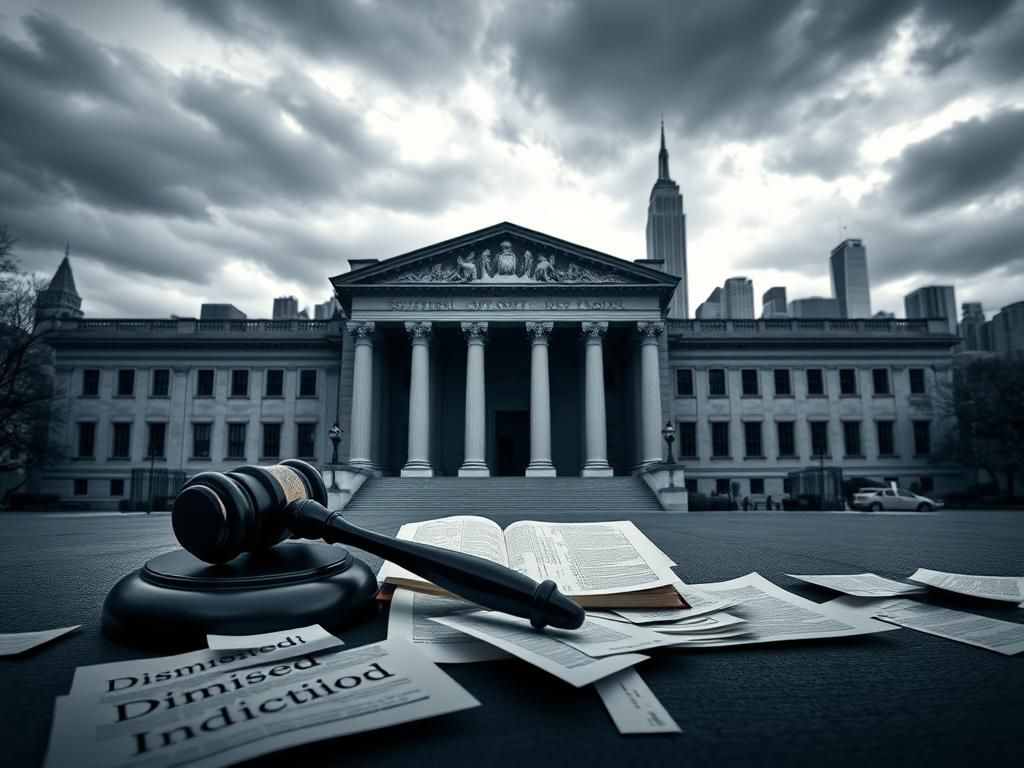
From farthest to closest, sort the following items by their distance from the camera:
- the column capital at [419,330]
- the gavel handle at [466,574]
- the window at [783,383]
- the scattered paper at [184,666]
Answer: the window at [783,383]
the column capital at [419,330]
the gavel handle at [466,574]
the scattered paper at [184,666]

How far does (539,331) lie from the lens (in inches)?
1077

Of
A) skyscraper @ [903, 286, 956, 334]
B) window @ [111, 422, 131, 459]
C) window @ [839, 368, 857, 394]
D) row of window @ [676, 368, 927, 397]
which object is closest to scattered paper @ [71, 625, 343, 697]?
row of window @ [676, 368, 927, 397]

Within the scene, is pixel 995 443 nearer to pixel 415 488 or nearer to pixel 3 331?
pixel 415 488

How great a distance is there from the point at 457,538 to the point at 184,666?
1.40 metres

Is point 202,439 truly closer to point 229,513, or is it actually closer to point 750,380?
point 750,380

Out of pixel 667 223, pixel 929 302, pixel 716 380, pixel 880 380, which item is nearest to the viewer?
pixel 716 380

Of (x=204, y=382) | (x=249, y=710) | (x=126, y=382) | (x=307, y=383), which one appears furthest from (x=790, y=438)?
(x=126, y=382)

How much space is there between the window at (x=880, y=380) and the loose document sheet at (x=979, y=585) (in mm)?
38182

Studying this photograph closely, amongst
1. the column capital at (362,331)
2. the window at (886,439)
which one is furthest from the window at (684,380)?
the column capital at (362,331)

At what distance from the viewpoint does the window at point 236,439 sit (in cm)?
3316

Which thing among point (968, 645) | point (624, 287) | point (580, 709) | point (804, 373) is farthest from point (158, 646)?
point (804, 373)

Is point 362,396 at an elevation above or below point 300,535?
above

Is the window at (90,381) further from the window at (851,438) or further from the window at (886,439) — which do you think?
the window at (886,439)

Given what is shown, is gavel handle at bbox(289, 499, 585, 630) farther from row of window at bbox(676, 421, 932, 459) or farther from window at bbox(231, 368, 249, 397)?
window at bbox(231, 368, 249, 397)
